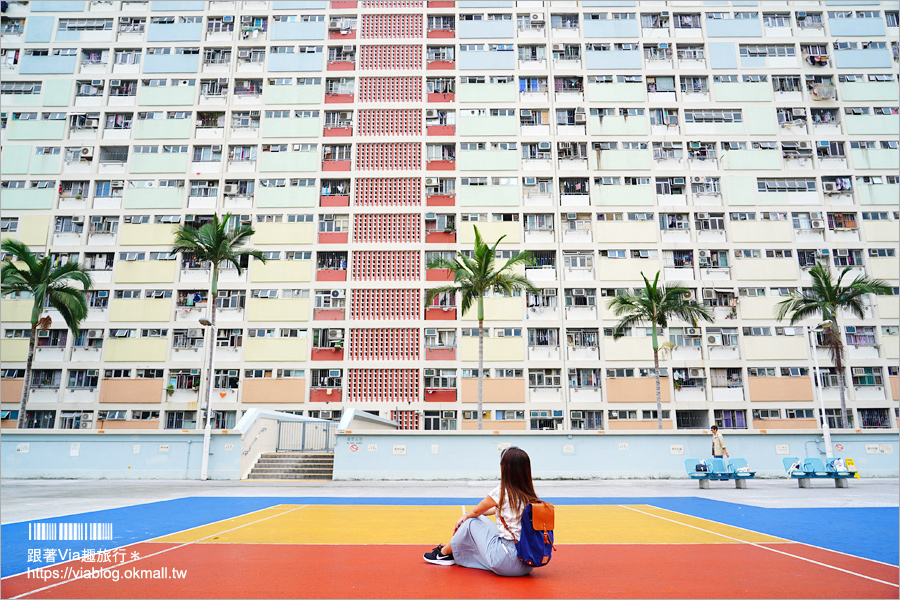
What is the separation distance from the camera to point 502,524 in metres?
5.61

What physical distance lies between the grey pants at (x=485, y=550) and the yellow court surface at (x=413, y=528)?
1913 mm

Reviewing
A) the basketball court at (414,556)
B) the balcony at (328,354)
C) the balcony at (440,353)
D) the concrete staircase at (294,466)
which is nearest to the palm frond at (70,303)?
the balcony at (328,354)

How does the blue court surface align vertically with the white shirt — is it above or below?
below

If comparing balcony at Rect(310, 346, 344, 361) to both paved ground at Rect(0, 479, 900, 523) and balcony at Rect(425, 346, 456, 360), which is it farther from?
paved ground at Rect(0, 479, 900, 523)

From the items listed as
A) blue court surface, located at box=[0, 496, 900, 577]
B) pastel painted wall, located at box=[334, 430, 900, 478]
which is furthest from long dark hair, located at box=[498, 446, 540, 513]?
pastel painted wall, located at box=[334, 430, 900, 478]

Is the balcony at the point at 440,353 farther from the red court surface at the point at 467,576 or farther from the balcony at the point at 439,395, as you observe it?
→ the red court surface at the point at 467,576

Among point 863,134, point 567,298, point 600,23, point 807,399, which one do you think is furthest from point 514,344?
point 863,134

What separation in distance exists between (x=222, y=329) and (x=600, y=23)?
110 ft

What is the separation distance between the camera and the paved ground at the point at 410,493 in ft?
40.2

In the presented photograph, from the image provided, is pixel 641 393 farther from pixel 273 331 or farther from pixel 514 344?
pixel 273 331

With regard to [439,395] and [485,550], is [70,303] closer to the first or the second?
[439,395]

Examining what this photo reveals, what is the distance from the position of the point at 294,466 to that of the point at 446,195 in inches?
839

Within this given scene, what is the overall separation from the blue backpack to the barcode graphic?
19.0ft

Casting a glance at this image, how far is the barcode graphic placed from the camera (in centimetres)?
778
